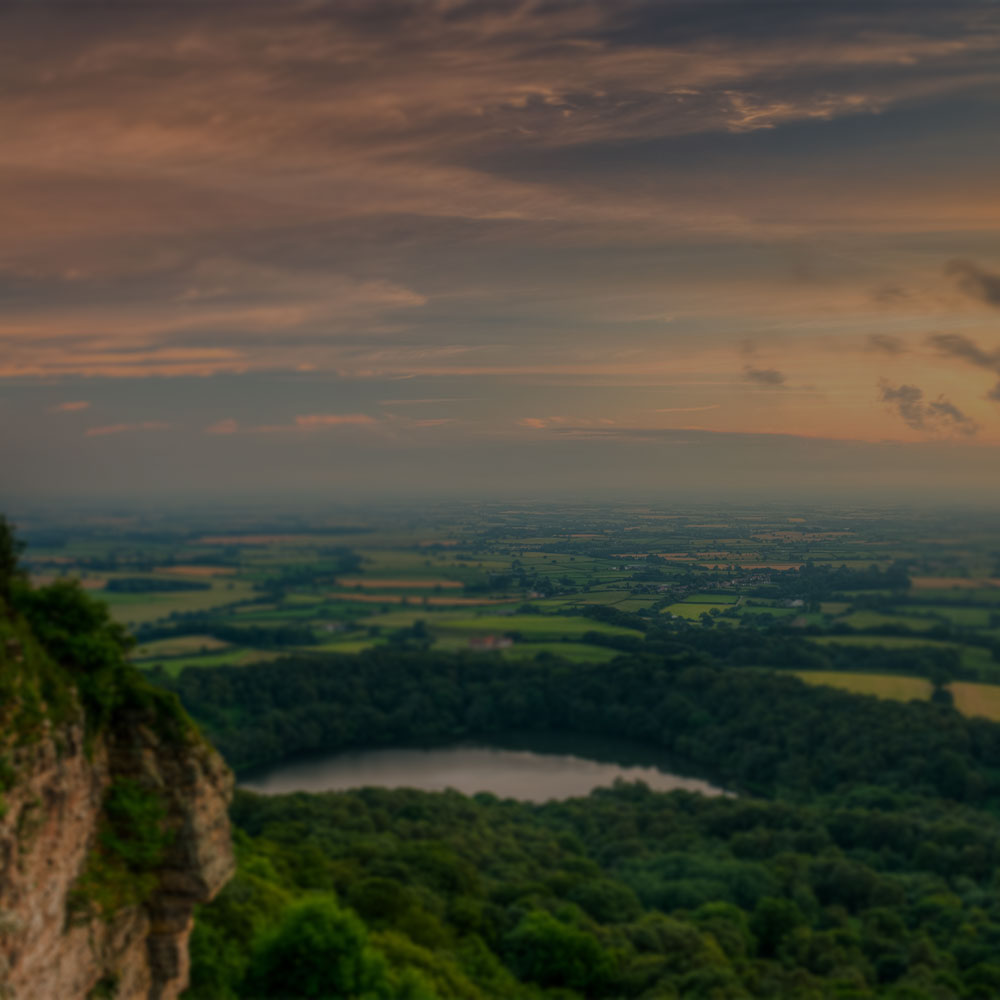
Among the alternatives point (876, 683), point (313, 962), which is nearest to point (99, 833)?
point (313, 962)

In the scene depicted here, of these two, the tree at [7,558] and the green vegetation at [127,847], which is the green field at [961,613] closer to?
the green vegetation at [127,847]

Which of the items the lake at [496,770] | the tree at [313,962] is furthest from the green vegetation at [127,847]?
the lake at [496,770]

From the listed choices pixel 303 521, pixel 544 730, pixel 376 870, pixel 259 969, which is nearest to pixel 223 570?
pixel 303 521

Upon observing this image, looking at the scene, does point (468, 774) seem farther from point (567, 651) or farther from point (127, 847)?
point (127, 847)

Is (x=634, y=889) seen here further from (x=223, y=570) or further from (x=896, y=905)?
(x=223, y=570)

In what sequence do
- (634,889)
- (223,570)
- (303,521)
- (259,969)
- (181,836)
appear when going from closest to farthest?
(181,836), (259,969), (634,889), (223,570), (303,521)

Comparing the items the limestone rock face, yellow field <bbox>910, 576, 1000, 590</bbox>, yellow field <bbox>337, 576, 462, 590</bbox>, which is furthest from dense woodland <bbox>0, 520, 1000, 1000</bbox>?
yellow field <bbox>337, 576, 462, 590</bbox>

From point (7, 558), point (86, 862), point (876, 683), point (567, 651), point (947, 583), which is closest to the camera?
point (86, 862)
